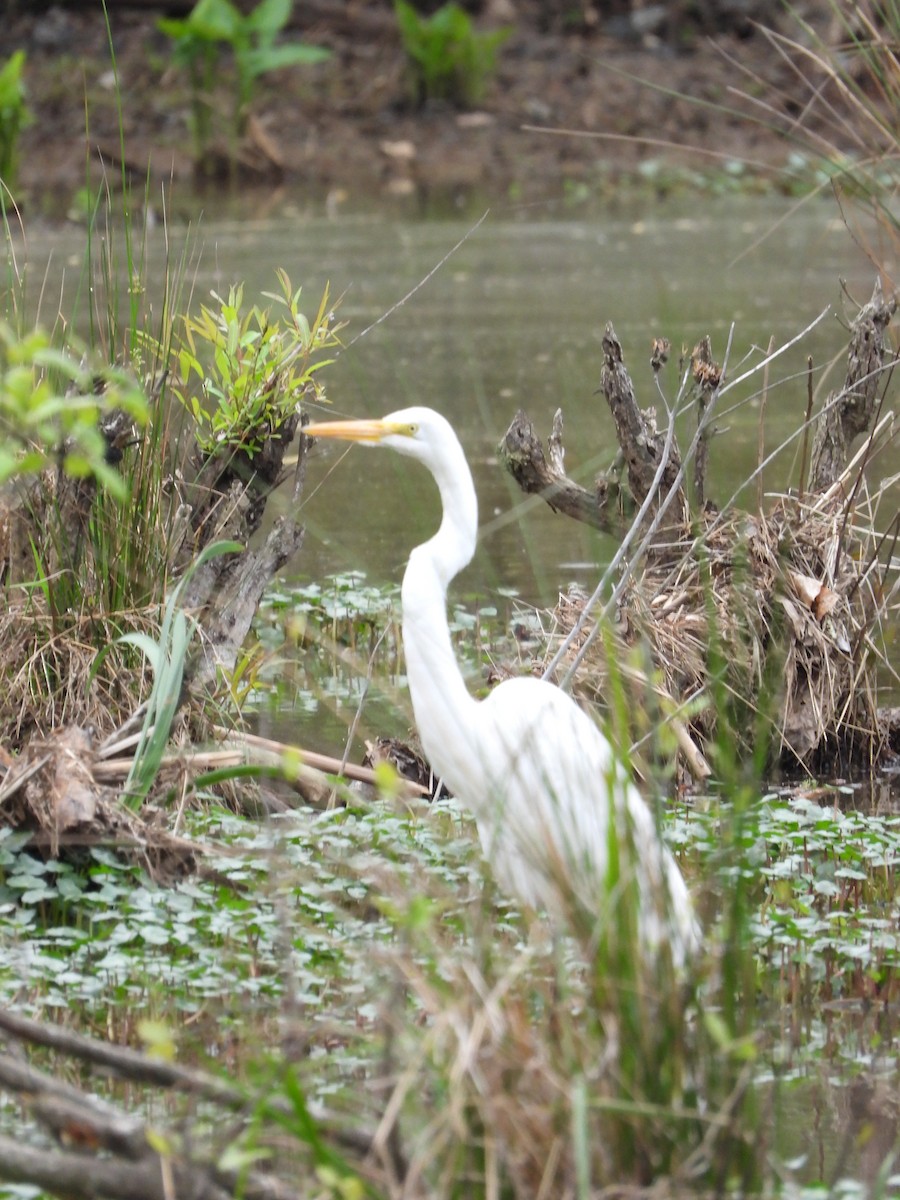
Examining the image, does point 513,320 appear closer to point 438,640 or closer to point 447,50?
point 438,640

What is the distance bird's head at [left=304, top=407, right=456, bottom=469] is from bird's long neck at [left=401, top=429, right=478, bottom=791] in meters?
0.04

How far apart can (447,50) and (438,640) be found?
45.3 ft

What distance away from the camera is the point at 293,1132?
1.72 meters

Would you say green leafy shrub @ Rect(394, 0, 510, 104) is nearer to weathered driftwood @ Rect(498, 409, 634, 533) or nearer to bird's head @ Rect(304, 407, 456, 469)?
weathered driftwood @ Rect(498, 409, 634, 533)

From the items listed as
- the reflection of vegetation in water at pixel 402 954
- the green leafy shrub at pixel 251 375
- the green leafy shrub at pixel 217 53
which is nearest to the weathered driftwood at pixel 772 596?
the reflection of vegetation in water at pixel 402 954

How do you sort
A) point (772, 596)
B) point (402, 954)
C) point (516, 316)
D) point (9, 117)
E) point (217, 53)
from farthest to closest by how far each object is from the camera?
point (217, 53), point (9, 117), point (516, 316), point (772, 596), point (402, 954)

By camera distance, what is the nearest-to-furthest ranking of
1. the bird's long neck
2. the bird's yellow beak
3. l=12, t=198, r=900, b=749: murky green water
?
the bird's long neck, the bird's yellow beak, l=12, t=198, r=900, b=749: murky green water

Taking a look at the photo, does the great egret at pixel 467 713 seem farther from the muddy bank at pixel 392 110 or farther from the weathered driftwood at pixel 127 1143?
the muddy bank at pixel 392 110

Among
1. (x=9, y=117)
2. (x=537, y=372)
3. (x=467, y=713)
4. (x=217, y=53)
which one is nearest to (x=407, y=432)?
(x=467, y=713)

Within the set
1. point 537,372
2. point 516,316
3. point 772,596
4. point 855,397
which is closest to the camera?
point 772,596

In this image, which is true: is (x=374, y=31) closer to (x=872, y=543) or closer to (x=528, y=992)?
(x=872, y=543)

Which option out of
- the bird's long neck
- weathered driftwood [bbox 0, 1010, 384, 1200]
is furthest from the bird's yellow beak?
weathered driftwood [bbox 0, 1010, 384, 1200]

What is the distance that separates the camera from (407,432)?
2961 mm

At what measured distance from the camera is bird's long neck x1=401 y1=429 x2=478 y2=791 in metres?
2.84
